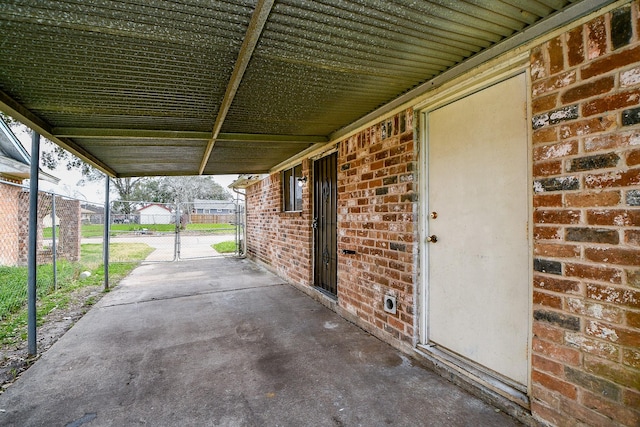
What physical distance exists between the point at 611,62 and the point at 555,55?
0.98ft

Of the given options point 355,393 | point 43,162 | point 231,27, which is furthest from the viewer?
point 43,162

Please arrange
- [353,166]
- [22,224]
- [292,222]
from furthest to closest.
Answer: [22,224] → [292,222] → [353,166]

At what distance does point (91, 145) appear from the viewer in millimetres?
3926

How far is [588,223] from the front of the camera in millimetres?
1592

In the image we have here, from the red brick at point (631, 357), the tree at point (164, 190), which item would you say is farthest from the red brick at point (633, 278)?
the tree at point (164, 190)

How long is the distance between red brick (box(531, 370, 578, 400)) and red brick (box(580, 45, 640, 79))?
1.63 meters

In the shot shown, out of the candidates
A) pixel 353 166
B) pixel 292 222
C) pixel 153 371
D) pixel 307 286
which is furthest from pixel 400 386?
pixel 292 222

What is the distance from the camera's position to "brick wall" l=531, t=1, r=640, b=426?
1.45 meters

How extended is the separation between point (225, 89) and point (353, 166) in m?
1.73

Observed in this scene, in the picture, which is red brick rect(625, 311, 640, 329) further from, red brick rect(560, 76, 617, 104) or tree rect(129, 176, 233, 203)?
tree rect(129, 176, 233, 203)

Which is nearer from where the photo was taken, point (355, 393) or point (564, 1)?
point (564, 1)

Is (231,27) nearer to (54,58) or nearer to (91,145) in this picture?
(54,58)

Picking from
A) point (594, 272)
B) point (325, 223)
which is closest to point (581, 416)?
point (594, 272)

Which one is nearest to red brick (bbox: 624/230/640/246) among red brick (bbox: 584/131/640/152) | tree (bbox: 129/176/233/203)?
red brick (bbox: 584/131/640/152)
